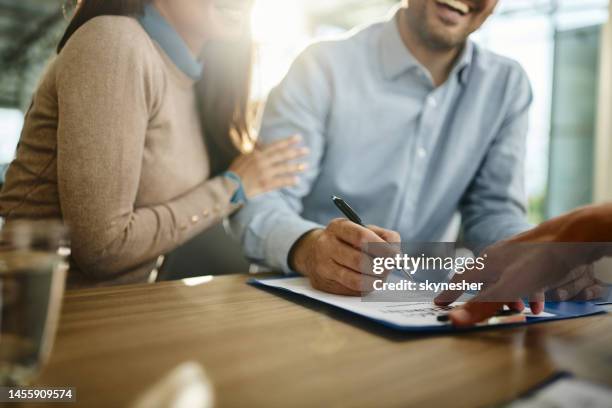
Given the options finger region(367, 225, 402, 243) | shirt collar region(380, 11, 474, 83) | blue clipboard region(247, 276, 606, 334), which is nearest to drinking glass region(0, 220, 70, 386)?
blue clipboard region(247, 276, 606, 334)

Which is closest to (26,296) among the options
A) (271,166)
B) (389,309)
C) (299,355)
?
(299,355)

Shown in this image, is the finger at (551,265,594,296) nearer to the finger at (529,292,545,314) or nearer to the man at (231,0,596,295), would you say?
the finger at (529,292,545,314)

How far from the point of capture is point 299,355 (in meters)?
0.51

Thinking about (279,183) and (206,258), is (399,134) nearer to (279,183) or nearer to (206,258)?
(279,183)

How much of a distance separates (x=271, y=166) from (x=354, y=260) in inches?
20.3

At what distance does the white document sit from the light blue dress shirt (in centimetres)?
52

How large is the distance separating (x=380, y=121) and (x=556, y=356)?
35.4 inches

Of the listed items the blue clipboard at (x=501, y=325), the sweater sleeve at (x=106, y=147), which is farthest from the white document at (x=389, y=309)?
the sweater sleeve at (x=106, y=147)

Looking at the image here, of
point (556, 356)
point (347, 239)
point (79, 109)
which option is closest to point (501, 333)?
point (556, 356)

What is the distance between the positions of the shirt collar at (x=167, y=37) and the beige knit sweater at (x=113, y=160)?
19 millimetres

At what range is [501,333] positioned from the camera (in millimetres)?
610

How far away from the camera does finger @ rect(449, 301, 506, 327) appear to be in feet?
1.94

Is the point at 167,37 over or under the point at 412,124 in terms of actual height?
over

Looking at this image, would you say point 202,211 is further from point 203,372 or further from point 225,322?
point 203,372
